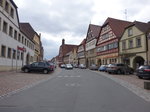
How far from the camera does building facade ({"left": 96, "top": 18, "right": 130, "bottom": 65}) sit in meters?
40.9

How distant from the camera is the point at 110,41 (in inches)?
1719

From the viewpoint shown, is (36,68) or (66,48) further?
(66,48)

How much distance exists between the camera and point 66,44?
129375mm

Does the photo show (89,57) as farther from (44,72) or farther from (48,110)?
(48,110)

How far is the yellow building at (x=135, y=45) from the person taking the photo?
3081 centimetres

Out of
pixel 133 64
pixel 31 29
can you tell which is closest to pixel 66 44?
pixel 31 29

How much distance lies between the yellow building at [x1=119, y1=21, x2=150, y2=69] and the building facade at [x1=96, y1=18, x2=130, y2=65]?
3.39 meters

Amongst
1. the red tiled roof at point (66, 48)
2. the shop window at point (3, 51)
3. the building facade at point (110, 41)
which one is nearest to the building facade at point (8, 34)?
the shop window at point (3, 51)

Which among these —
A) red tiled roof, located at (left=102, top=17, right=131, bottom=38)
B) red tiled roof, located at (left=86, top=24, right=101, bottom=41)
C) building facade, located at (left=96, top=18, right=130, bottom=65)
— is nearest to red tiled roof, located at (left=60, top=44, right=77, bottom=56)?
red tiled roof, located at (left=86, top=24, right=101, bottom=41)

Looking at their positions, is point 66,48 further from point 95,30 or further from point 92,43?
point 92,43

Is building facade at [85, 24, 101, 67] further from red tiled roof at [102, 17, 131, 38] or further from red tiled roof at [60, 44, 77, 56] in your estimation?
red tiled roof at [60, 44, 77, 56]

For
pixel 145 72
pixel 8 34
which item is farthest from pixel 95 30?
pixel 145 72

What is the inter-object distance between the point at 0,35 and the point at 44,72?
813cm

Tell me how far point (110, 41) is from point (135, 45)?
35.8 feet
